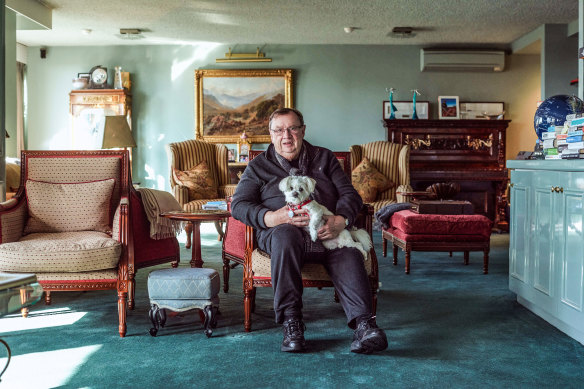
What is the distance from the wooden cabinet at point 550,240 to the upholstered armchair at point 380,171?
286cm

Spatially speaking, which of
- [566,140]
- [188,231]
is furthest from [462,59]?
[566,140]

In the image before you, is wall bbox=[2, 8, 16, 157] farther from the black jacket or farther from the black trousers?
the black trousers

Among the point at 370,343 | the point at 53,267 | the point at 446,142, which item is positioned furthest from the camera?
the point at 446,142

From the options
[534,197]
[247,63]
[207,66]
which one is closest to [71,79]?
[207,66]

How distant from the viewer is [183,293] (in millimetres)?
2578

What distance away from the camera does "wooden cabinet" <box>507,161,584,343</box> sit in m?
2.43

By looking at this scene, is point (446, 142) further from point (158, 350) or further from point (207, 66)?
point (158, 350)

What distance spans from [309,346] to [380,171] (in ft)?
14.4

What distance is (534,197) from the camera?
291 cm

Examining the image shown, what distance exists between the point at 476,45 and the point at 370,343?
6.49 meters

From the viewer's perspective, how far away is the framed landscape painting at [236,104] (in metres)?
7.62

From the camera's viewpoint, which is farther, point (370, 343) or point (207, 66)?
point (207, 66)

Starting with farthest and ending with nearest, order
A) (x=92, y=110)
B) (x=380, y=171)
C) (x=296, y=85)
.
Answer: (x=296, y=85)
(x=92, y=110)
(x=380, y=171)

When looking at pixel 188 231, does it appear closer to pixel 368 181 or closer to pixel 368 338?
pixel 368 181
